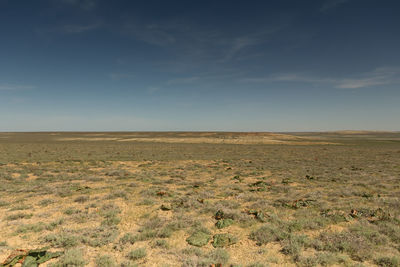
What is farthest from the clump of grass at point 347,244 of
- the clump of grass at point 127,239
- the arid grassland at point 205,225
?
the clump of grass at point 127,239

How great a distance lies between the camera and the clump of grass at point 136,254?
5305 mm

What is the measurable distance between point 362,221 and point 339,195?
4.26 metres

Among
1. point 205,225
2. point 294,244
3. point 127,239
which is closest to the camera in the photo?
point 294,244

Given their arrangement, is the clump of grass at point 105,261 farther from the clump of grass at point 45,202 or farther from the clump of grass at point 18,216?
the clump of grass at point 45,202

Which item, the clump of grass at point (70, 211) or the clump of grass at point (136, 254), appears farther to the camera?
the clump of grass at point (70, 211)

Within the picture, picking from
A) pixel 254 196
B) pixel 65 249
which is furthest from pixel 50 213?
pixel 254 196

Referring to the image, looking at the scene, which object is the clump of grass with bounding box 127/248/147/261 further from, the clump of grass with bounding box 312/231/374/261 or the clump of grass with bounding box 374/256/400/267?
the clump of grass with bounding box 374/256/400/267

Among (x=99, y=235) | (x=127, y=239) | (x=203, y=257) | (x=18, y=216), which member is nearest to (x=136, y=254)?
(x=127, y=239)

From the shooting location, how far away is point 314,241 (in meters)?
6.02

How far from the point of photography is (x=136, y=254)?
5340 millimetres

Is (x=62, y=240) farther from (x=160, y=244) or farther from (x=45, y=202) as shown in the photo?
(x=45, y=202)

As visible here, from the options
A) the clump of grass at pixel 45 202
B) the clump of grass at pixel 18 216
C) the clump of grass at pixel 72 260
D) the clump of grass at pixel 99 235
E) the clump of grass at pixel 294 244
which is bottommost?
the clump of grass at pixel 45 202

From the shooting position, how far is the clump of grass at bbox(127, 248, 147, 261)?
530 centimetres

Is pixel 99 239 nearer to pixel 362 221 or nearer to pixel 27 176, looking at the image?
pixel 362 221
